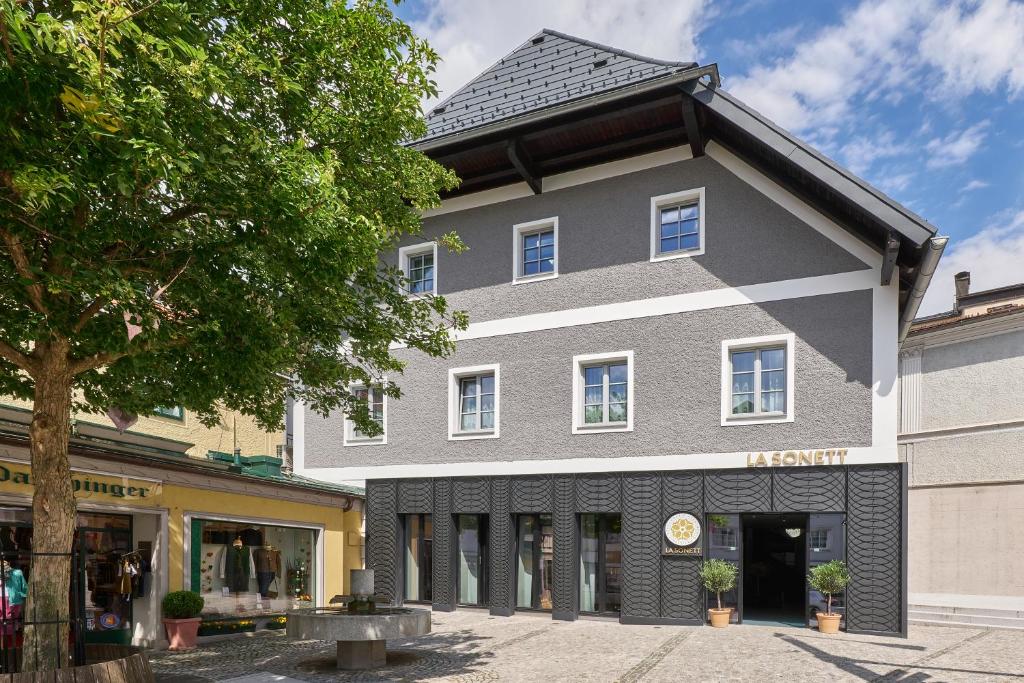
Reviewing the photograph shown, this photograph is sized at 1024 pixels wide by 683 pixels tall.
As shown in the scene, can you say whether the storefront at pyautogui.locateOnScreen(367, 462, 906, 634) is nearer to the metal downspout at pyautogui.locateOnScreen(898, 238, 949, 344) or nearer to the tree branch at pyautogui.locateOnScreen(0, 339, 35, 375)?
the metal downspout at pyautogui.locateOnScreen(898, 238, 949, 344)

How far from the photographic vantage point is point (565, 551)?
16.2 meters

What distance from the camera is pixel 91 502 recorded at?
11.9 m

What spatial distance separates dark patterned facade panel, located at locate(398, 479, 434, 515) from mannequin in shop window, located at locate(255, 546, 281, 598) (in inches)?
123

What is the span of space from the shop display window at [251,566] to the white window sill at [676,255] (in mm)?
9117

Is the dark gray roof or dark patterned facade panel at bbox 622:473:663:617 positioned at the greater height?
the dark gray roof

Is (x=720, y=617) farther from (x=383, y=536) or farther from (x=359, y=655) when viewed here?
(x=383, y=536)

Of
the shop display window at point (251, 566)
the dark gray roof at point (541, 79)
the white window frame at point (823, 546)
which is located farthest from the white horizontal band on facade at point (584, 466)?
the dark gray roof at point (541, 79)

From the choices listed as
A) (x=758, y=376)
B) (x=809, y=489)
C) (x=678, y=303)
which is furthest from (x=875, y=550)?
(x=678, y=303)

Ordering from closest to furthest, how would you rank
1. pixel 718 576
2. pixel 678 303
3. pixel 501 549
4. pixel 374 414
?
pixel 718 576 < pixel 678 303 < pixel 501 549 < pixel 374 414

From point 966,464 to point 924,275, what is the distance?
677cm

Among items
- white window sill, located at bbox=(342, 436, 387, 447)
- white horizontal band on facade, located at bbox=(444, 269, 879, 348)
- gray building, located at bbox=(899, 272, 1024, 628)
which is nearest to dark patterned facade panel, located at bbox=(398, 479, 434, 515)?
white window sill, located at bbox=(342, 436, 387, 447)

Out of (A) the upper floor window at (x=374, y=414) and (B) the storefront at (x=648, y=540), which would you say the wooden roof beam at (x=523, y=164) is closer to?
(A) the upper floor window at (x=374, y=414)

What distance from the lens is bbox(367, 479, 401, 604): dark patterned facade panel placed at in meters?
18.0

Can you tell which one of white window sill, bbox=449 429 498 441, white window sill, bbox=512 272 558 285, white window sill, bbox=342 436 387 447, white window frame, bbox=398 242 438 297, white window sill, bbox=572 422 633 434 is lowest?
white window sill, bbox=342 436 387 447
